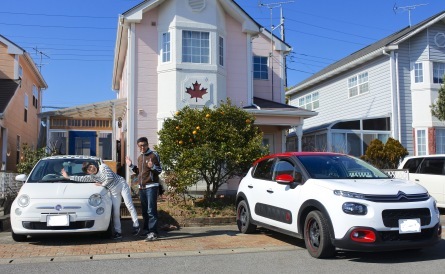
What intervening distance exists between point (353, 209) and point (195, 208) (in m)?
5.32

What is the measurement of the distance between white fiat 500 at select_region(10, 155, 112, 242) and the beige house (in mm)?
9579

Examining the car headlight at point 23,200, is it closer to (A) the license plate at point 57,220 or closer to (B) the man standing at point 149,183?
(A) the license plate at point 57,220

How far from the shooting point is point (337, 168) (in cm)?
768

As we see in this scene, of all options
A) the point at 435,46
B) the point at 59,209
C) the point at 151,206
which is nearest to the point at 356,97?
the point at 435,46

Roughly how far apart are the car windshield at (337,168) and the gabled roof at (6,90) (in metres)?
12.9

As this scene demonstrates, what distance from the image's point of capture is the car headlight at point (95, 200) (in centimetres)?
796

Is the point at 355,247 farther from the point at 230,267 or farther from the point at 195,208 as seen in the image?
the point at 195,208

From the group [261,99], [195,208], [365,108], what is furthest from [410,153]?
[195,208]

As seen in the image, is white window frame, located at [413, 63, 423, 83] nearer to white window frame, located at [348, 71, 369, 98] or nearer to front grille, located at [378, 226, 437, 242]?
white window frame, located at [348, 71, 369, 98]

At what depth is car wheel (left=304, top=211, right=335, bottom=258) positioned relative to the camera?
21.3ft

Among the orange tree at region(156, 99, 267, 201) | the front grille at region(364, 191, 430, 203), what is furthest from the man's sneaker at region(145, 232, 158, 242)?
the front grille at region(364, 191, 430, 203)

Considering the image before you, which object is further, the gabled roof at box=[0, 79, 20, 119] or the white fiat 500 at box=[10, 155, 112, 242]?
the gabled roof at box=[0, 79, 20, 119]

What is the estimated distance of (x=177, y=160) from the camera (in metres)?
10.9

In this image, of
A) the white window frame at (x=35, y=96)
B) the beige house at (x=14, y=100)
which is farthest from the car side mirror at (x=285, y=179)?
the white window frame at (x=35, y=96)
